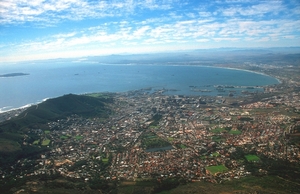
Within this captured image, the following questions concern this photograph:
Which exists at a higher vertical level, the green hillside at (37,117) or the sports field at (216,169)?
the green hillside at (37,117)

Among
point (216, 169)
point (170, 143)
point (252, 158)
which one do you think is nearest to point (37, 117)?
point (170, 143)

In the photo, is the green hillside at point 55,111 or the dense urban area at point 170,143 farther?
the green hillside at point 55,111

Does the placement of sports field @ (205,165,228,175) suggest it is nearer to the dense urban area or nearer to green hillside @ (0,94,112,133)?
the dense urban area

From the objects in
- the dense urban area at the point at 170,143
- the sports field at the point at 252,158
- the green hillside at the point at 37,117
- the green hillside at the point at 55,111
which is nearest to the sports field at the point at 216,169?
the dense urban area at the point at 170,143

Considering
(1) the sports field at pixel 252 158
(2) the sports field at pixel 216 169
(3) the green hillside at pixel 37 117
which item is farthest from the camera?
(3) the green hillside at pixel 37 117

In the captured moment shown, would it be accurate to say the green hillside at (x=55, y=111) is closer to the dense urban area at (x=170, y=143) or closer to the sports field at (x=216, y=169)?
the dense urban area at (x=170, y=143)

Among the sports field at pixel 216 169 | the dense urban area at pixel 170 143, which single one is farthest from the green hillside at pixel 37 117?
the sports field at pixel 216 169

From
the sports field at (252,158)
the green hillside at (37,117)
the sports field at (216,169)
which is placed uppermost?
the green hillside at (37,117)

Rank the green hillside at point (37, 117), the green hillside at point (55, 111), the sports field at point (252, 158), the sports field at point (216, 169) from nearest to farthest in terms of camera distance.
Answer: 1. the sports field at point (216, 169)
2. the sports field at point (252, 158)
3. the green hillside at point (37, 117)
4. the green hillside at point (55, 111)

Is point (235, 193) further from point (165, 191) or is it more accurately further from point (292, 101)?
point (292, 101)
